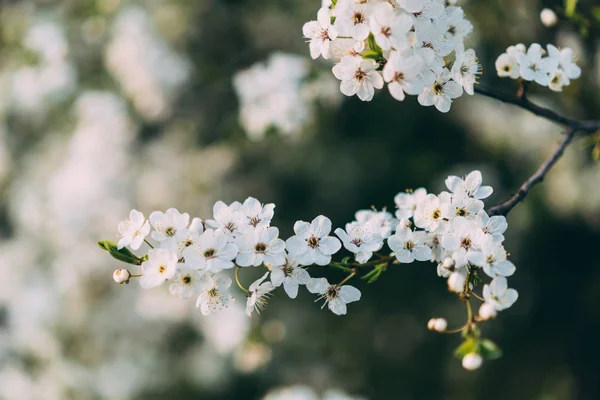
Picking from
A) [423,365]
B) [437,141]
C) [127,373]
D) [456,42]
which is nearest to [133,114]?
[127,373]

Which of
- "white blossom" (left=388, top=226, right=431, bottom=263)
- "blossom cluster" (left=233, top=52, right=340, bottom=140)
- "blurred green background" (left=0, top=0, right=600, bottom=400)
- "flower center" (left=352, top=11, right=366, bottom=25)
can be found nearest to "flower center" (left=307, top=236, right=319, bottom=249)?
"white blossom" (left=388, top=226, right=431, bottom=263)

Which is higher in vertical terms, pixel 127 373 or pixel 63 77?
pixel 63 77

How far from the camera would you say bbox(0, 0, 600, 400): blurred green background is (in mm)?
2559

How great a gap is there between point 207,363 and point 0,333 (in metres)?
1.30

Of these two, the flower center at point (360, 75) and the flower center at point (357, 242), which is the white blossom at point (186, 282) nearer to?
the flower center at point (357, 242)

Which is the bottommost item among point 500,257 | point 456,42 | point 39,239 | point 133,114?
point 500,257

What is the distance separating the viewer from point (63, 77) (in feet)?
8.65

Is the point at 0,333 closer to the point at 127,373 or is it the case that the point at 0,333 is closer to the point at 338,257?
the point at 127,373

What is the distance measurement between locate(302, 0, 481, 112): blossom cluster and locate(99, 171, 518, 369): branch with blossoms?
7.2 inches

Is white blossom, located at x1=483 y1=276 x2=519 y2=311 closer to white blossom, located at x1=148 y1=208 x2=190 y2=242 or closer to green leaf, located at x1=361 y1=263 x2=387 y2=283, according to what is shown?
→ green leaf, located at x1=361 y1=263 x2=387 y2=283

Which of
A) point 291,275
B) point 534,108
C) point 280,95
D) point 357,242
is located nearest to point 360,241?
point 357,242

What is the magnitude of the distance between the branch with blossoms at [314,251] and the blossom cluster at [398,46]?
0.18 meters

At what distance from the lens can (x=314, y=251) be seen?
2.98ft

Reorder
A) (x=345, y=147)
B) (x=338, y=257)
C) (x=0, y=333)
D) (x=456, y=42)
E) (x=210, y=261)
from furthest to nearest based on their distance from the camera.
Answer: (x=0, y=333), (x=345, y=147), (x=338, y=257), (x=456, y=42), (x=210, y=261)
